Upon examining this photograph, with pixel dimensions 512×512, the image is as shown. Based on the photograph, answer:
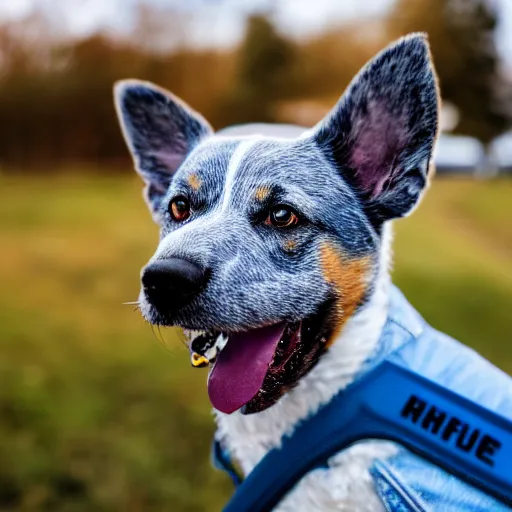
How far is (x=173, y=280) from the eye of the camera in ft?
3.03

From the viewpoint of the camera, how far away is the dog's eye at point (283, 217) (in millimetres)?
1015

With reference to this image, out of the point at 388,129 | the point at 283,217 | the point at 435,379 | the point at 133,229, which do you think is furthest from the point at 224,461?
the point at 133,229

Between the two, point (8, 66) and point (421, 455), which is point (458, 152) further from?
point (8, 66)

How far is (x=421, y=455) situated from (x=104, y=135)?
3.07 meters

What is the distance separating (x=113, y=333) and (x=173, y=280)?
212cm

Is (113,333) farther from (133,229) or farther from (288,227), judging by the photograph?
(288,227)

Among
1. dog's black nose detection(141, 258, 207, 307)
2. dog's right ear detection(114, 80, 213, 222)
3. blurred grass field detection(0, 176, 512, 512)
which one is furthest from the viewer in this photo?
blurred grass field detection(0, 176, 512, 512)

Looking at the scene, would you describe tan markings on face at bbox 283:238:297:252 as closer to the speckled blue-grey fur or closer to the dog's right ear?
the speckled blue-grey fur

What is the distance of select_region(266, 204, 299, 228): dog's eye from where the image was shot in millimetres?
1015

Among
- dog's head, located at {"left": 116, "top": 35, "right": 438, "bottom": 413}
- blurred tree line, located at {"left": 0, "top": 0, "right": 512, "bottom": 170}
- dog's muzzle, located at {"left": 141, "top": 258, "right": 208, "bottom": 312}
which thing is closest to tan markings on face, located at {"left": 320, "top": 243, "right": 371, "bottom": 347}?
dog's head, located at {"left": 116, "top": 35, "right": 438, "bottom": 413}

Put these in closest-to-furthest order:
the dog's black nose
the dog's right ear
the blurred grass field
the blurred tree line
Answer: the dog's black nose
the dog's right ear
the blurred grass field
the blurred tree line

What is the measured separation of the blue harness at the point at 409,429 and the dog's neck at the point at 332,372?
17 millimetres

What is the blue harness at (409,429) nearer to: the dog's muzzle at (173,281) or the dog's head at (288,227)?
the dog's head at (288,227)

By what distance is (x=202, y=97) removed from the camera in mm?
3465
